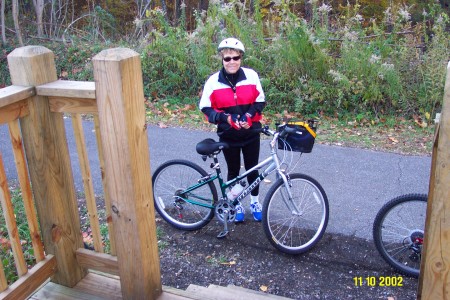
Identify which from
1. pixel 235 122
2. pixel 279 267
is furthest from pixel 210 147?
pixel 279 267

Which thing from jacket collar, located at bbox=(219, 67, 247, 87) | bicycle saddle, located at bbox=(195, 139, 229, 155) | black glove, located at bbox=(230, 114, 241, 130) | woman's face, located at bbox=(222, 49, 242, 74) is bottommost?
bicycle saddle, located at bbox=(195, 139, 229, 155)

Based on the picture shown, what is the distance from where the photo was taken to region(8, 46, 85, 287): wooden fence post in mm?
2482

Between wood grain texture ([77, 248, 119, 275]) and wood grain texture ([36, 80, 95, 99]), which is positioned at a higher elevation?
wood grain texture ([36, 80, 95, 99])

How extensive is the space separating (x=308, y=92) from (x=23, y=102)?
622cm

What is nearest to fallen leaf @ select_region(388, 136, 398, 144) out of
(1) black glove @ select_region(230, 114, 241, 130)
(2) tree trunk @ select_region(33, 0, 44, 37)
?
(1) black glove @ select_region(230, 114, 241, 130)

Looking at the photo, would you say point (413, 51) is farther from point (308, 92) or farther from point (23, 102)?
point (23, 102)

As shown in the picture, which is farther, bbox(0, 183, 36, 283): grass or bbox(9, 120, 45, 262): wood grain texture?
bbox(0, 183, 36, 283): grass

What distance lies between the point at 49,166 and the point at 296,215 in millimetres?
2473

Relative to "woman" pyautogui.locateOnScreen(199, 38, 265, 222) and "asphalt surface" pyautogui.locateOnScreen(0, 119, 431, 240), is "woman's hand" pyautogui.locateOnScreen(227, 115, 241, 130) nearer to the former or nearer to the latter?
"woman" pyautogui.locateOnScreen(199, 38, 265, 222)

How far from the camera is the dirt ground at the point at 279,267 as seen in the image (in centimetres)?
379

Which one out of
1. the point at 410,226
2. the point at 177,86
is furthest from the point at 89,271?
the point at 177,86

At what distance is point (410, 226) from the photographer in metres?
4.06

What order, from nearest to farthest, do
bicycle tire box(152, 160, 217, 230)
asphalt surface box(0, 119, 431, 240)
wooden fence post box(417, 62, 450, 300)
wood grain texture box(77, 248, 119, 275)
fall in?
wooden fence post box(417, 62, 450, 300)
wood grain texture box(77, 248, 119, 275)
bicycle tire box(152, 160, 217, 230)
asphalt surface box(0, 119, 431, 240)

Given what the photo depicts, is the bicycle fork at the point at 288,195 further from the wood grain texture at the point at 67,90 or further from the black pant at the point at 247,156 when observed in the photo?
the wood grain texture at the point at 67,90
